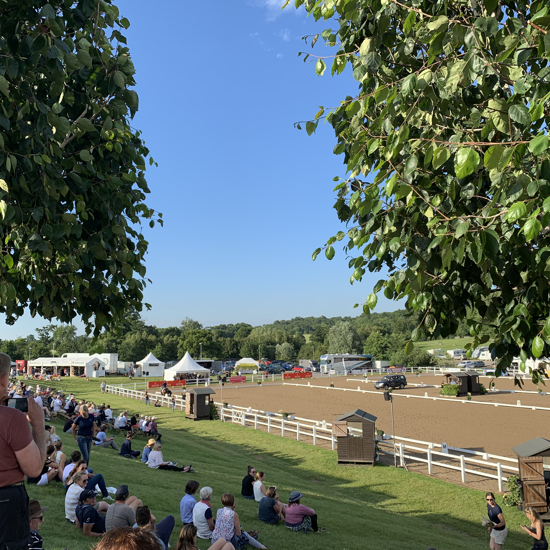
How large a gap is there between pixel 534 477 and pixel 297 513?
7194mm

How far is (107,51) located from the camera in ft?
15.9

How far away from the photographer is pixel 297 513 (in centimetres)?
965

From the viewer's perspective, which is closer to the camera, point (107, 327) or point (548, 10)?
point (548, 10)

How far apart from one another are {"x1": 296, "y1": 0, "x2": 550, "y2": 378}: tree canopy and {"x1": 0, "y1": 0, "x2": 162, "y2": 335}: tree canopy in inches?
84.3

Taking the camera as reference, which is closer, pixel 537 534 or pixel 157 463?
pixel 537 534

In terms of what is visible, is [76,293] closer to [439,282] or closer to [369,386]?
[439,282]

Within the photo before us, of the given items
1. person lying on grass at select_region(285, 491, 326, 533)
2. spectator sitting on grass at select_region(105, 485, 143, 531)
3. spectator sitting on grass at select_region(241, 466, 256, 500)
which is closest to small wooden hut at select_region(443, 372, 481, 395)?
spectator sitting on grass at select_region(241, 466, 256, 500)

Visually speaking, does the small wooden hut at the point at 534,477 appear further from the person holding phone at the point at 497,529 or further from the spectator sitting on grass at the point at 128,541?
the spectator sitting on grass at the point at 128,541

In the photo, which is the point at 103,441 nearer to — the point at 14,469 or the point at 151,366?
the point at 14,469

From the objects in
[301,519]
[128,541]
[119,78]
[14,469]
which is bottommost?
[301,519]

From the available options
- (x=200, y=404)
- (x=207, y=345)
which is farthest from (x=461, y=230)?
(x=207, y=345)

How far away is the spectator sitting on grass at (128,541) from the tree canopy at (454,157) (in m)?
2.44

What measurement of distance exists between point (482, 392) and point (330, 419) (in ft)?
54.6

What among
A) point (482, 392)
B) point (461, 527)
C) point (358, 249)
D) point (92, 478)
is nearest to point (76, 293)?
point (358, 249)
